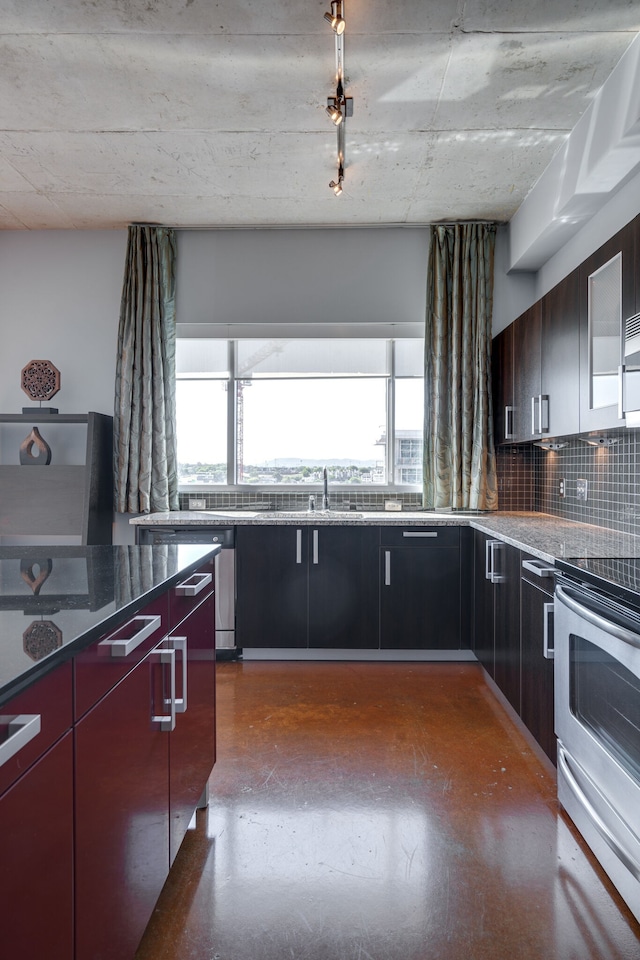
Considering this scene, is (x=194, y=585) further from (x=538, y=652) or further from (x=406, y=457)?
(x=406, y=457)

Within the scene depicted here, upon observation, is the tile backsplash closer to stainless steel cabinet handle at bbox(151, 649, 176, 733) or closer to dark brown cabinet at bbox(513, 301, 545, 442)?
dark brown cabinet at bbox(513, 301, 545, 442)

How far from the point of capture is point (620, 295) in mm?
2176

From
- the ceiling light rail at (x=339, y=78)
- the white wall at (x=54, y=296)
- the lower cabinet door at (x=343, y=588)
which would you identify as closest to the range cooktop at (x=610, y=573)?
the lower cabinet door at (x=343, y=588)

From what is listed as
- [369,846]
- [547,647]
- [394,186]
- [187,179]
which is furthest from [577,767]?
[187,179]

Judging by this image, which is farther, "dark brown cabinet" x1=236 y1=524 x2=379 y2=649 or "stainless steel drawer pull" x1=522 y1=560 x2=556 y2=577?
"dark brown cabinet" x1=236 y1=524 x2=379 y2=649

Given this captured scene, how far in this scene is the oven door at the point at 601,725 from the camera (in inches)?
58.3

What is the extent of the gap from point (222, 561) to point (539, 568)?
1.99 m

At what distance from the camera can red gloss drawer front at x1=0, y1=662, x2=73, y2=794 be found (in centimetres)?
75

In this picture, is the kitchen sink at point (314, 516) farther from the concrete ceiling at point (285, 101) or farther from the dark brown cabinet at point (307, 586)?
the concrete ceiling at point (285, 101)

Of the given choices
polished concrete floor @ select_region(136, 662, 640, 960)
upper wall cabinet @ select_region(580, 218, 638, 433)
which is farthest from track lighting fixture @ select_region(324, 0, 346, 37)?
polished concrete floor @ select_region(136, 662, 640, 960)

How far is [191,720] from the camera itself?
1721mm

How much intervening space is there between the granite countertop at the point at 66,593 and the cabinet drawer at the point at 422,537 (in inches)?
66.0

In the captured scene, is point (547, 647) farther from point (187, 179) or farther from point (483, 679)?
point (187, 179)

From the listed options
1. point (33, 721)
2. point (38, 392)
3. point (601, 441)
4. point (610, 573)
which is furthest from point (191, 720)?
point (38, 392)
